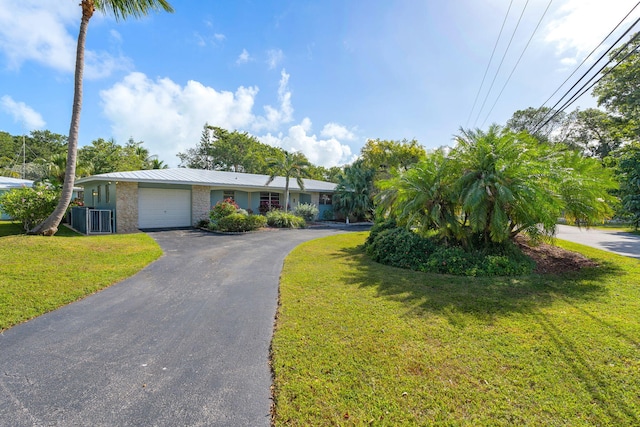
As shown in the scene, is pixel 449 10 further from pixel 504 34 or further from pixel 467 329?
pixel 467 329

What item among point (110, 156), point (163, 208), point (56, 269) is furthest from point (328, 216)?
point (110, 156)

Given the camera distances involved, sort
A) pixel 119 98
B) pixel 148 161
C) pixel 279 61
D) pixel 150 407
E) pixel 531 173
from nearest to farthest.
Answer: pixel 150 407, pixel 531 173, pixel 119 98, pixel 279 61, pixel 148 161

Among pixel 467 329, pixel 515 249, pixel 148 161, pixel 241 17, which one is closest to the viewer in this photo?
pixel 467 329

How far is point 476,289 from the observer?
5824 mm

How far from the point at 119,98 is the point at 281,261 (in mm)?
11033

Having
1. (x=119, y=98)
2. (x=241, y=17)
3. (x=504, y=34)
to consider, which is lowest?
(x=119, y=98)

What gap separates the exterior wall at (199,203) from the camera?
16031mm

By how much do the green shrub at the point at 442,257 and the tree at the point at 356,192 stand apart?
1290 centimetres

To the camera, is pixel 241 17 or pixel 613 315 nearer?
pixel 613 315

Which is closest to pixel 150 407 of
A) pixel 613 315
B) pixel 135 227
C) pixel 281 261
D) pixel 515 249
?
pixel 281 261

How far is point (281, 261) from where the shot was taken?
27.6ft

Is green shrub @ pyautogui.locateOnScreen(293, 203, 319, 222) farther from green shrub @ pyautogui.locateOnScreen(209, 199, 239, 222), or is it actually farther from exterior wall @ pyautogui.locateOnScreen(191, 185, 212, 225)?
exterior wall @ pyautogui.locateOnScreen(191, 185, 212, 225)

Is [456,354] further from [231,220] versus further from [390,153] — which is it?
[390,153]

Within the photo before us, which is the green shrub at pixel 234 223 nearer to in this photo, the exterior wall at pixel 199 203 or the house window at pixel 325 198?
the exterior wall at pixel 199 203
